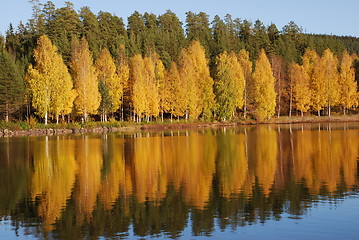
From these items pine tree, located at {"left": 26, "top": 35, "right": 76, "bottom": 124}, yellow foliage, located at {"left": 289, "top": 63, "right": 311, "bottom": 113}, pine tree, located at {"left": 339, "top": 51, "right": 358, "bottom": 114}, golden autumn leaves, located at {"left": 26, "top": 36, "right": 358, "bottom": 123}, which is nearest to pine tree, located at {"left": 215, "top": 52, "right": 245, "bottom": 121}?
golden autumn leaves, located at {"left": 26, "top": 36, "right": 358, "bottom": 123}

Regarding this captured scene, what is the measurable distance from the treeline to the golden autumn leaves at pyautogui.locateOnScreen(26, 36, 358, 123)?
0.15 meters

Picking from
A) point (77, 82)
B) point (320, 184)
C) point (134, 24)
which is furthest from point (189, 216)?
point (134, 24)

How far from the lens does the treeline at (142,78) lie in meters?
60.1

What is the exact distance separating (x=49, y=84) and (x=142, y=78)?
15818 millimetres

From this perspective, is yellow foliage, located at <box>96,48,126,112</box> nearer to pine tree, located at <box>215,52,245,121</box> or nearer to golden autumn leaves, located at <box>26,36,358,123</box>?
golden autumn leaves, located at <box>26,36,358,123</box>

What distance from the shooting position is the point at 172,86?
71875 millimetres

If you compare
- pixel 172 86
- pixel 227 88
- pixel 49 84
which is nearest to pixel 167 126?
pixel 172 86

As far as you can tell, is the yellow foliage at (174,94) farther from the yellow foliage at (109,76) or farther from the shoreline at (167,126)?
the yellow foliage at (109,76)

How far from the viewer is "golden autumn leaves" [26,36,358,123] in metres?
60.1

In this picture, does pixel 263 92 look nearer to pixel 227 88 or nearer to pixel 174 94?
pixel 227 88

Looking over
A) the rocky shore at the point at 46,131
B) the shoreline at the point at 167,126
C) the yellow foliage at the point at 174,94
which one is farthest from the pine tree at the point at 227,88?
the rocky shore at the point at 46,131

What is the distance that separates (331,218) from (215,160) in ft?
43.4

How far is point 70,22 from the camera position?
299ft

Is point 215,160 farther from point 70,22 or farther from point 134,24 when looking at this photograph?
point 134,24
